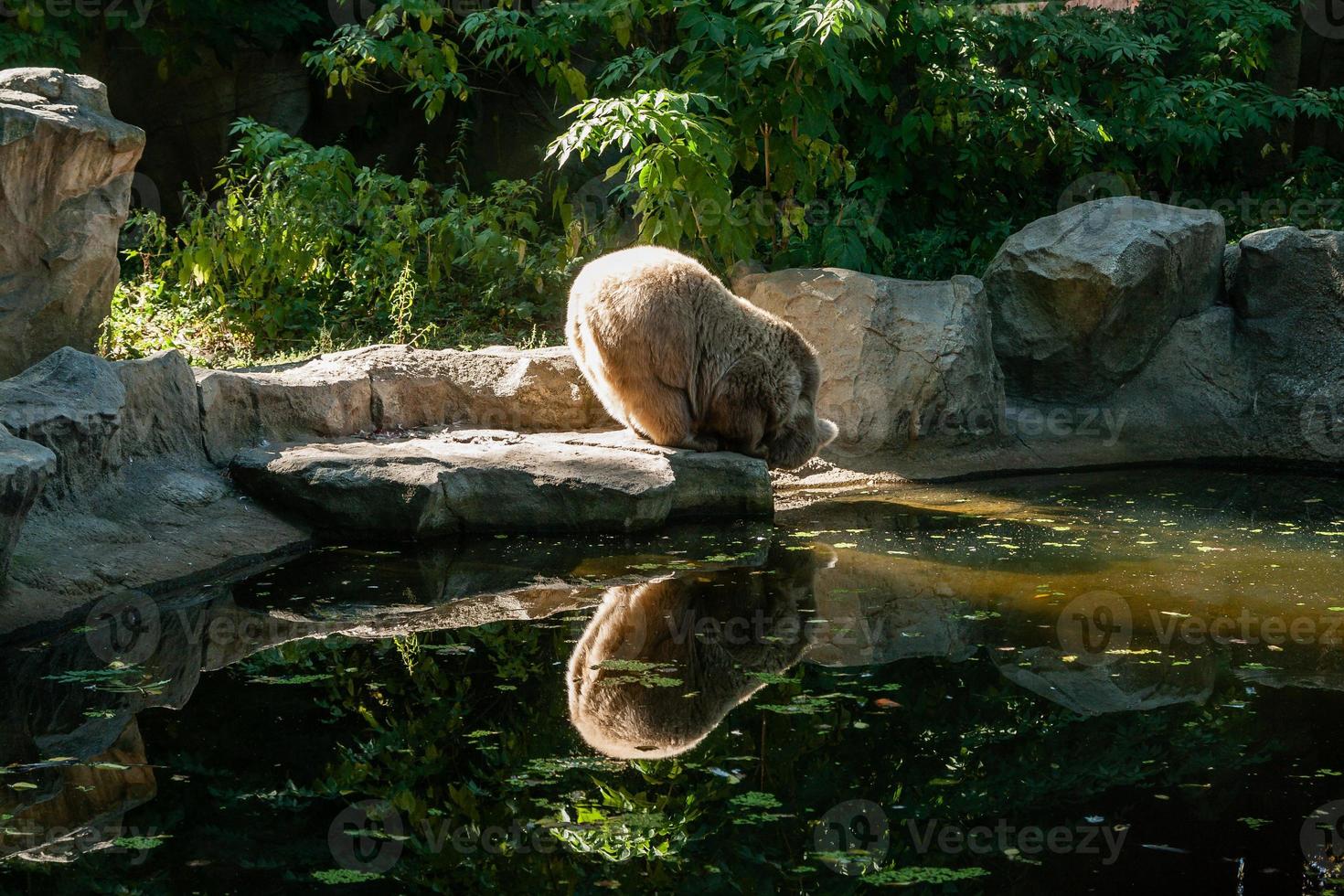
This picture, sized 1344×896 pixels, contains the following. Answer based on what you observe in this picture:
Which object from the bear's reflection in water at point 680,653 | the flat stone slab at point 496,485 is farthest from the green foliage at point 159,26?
the bear's reflection in water at point 680,653

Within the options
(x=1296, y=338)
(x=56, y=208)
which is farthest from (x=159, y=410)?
(x=1296, y=338)

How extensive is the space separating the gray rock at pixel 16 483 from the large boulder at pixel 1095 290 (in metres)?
7.31

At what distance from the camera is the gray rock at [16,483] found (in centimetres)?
498

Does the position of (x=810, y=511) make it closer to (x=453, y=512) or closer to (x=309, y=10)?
(x=453, y=512)

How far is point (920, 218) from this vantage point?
12.8m

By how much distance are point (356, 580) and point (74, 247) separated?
2.95m

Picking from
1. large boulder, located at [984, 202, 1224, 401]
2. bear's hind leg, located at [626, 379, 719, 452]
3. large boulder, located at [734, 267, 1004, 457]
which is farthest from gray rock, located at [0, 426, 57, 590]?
large boulder, located at [984, 202, 1224, 401]

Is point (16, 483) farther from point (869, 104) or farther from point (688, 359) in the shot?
point (869, 104)

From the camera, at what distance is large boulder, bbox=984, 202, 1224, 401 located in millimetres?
9898

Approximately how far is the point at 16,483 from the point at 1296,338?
8.96m

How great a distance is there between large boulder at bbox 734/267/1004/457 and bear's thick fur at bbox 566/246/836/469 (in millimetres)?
875

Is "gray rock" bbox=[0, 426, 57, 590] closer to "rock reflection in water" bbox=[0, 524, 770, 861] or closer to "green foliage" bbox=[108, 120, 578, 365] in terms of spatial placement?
"rock reflection in water" bbox=[0, 524, 770, 861]

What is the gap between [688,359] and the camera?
800 centimetres

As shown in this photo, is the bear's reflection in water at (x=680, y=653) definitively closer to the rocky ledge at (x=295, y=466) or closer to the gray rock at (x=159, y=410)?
the rocky ledge at (x=295, y=466)
